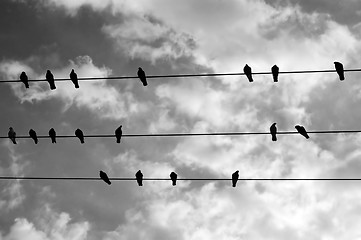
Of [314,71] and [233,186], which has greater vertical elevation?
[314,71]

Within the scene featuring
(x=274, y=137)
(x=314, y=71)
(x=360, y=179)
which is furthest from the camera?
(x=274, y=137)

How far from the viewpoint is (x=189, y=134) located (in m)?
11.0

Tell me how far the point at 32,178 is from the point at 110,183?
3.80 m

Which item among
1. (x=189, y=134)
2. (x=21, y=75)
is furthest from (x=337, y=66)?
(x=21, y=75)

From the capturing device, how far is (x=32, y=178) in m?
11.7

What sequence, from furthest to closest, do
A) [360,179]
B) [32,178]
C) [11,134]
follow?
[11,134] < [32,178] < [360,179]

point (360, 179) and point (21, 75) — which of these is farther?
point (21, 75)

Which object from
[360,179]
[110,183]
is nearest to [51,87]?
[110,183]

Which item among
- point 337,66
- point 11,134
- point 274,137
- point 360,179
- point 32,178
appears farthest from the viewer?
point 11,134

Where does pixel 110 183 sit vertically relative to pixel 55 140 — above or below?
below

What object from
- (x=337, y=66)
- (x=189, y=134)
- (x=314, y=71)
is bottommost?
(x=189, y=134)

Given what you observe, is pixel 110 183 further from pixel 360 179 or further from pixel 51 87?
pixel 360 179

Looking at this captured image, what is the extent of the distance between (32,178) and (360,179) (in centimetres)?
768

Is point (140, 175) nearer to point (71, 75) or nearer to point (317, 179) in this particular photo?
point (71, 75)
